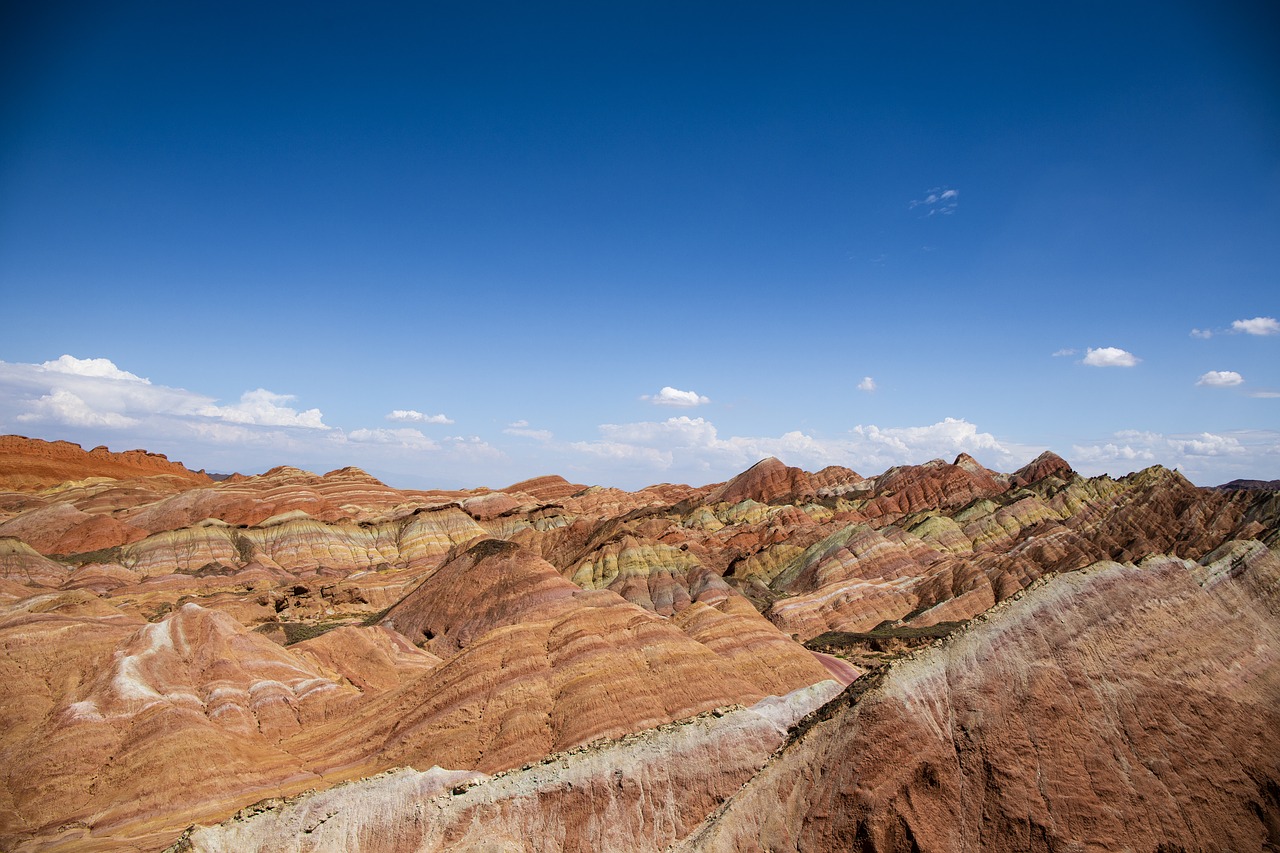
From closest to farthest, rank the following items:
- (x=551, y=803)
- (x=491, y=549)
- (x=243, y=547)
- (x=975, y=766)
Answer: (x=975, y=766), (x=551, y=803), (x=491, y=549), (x=243, y=547)

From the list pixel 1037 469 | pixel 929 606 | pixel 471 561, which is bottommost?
pixel 929 606

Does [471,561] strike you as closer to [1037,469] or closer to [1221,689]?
[1221,689]

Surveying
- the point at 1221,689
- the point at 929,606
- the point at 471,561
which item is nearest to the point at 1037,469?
the point at 929,606

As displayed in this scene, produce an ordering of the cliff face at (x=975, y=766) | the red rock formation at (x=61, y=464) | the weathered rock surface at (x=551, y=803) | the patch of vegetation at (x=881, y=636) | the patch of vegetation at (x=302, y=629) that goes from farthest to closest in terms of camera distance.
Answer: the red rock formation at (x=61, y=464) → the patch of vegetation at (x=881, y=636) → the patch of vegetation at (x=302, y=629) → the weathered rock surface at (x=551, y=803) → the cliff face at (x=975, y=766)

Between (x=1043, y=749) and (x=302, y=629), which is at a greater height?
(x=1043, y=749)

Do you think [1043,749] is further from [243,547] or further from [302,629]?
[243,547]

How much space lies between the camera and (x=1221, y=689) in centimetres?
1797

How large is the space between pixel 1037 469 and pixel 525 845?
5485 inches

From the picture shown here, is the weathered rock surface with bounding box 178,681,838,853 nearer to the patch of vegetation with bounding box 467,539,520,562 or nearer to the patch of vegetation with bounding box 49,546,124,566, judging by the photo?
the patch of vegetation with bounding box 467,539,520,562

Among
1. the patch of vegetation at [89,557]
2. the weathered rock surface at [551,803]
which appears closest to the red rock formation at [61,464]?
the patch of vegetation at [89,557]

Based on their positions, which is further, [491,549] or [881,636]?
[881,636]

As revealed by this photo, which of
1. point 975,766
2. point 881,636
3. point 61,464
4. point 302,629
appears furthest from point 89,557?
point 975,766

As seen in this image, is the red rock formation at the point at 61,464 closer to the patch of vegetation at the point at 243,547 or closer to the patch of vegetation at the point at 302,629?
the patch of vegetation at the point at 243,547

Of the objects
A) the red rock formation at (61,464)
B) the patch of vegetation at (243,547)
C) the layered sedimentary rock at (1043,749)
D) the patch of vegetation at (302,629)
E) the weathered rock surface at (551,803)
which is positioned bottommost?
the patch of vegetation at (302,629)
